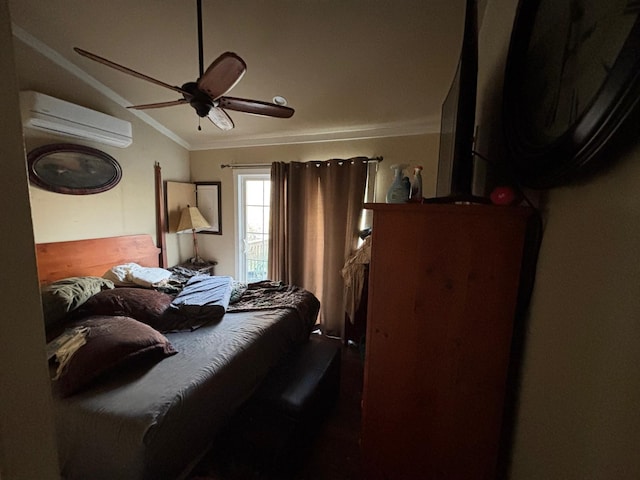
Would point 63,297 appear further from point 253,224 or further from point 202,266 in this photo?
point 253,224

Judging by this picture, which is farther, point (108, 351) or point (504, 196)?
point (108, 351)

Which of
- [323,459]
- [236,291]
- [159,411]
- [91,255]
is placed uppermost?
[91,255]

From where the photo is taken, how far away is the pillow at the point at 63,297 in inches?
70.6

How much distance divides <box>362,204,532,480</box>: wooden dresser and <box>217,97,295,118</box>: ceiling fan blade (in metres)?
1.40

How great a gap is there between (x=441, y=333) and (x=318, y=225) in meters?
2.52

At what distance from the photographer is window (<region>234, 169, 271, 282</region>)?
3.73 meters

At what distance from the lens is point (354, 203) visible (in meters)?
3.04

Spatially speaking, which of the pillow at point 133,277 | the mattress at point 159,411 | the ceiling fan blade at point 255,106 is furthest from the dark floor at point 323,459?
the ceiling fan blade at point 255,106

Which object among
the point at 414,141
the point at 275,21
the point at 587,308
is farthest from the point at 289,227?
the point at 587,308

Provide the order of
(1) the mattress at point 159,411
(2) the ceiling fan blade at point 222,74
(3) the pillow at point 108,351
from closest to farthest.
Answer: (1) the mattress at point 159,411
(3) the pillow at point 108,351
(2) the ceiling fan blade at point 222,74

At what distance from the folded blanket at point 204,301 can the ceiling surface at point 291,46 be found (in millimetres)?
1832

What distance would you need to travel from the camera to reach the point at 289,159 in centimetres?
346

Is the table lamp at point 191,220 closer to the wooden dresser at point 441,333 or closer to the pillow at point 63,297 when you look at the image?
the pillow at point 63,297

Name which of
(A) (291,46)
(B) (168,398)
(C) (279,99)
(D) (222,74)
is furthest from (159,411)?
(C) (279,99)
